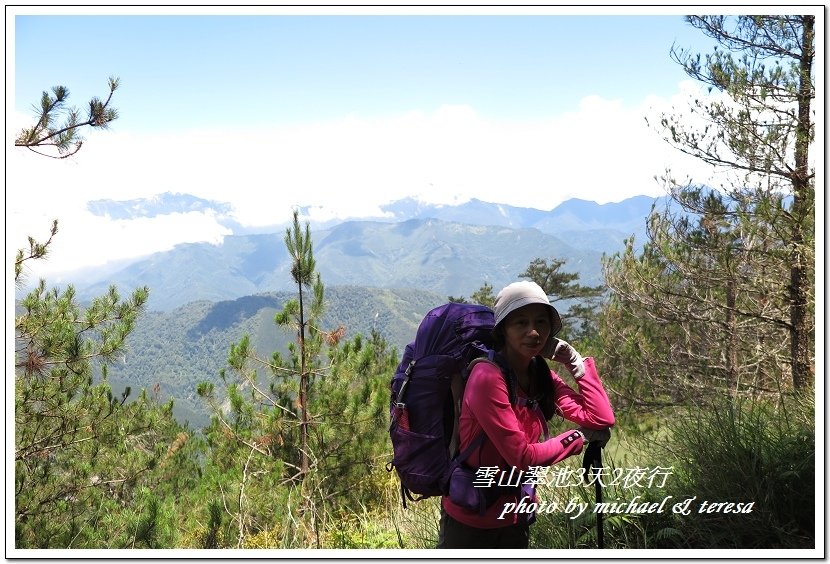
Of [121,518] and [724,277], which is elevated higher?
[724,277]

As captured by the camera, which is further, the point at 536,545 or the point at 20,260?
the point at 20,260

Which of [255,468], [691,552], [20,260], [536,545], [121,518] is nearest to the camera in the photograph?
[691,552]

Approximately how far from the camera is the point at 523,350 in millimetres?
2021

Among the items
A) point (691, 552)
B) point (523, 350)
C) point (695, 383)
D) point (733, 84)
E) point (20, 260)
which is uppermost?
point (733, 84)

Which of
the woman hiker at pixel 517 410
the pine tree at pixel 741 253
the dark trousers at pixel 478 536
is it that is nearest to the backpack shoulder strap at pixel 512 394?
the woman hiker at pixel 517 410

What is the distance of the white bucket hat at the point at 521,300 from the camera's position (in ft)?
6.55

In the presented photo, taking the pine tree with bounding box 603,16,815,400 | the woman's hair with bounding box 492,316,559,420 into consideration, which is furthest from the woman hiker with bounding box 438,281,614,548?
the pine tree with bounding box 603,16,815,400

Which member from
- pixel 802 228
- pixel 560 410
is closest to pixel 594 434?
Result: pixel 560 410

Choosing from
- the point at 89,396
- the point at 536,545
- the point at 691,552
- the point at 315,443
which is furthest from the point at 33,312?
the point at 691,552

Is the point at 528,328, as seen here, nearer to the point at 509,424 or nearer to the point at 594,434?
the point at 509,424

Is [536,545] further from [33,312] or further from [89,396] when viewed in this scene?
[89,396]

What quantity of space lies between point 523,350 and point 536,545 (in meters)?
1.63

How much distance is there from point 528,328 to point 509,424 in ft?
1.07

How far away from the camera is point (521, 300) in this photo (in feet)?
6.56
